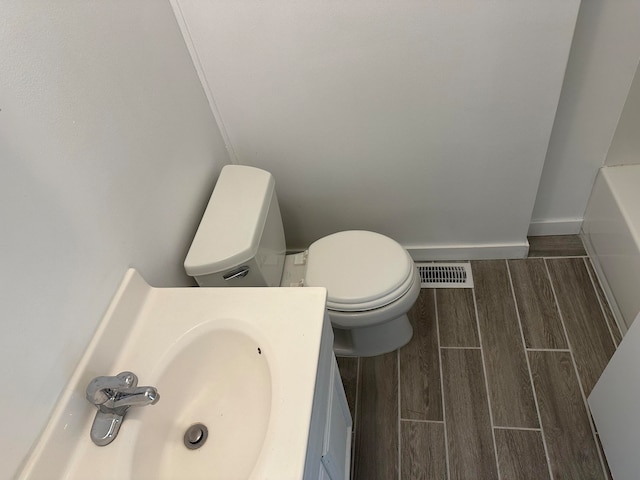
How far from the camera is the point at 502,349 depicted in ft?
5.50

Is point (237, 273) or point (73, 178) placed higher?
point (73, 178)

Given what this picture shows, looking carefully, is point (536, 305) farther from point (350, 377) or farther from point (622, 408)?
point (350, 377)

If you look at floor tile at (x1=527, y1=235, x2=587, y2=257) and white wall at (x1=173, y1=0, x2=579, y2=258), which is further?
floor tile at (x1=527, y1=235, x2=587, y2=257)

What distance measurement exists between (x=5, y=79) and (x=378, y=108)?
1.04 metres

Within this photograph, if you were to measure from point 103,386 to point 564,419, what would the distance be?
138cm

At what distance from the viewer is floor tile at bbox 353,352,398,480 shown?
1469mm

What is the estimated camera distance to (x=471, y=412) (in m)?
1.54

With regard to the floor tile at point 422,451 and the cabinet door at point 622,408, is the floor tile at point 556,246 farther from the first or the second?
the floor tile at point 422,451

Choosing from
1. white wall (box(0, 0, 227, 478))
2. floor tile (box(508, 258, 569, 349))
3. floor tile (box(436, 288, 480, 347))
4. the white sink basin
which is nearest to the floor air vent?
floor tile (box(436, 288, 480, 347))

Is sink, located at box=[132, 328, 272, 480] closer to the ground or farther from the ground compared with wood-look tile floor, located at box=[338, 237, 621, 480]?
farther from the ground

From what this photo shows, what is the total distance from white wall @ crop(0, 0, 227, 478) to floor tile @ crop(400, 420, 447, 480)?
91cm

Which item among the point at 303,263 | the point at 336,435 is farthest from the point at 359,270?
the point at 336,435

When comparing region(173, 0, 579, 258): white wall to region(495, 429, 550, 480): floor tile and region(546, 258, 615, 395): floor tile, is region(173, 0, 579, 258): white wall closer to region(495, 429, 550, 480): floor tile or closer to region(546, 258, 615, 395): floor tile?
region(546, 258, 615, 395): floor tile

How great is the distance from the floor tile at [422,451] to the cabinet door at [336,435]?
0.75 feet
